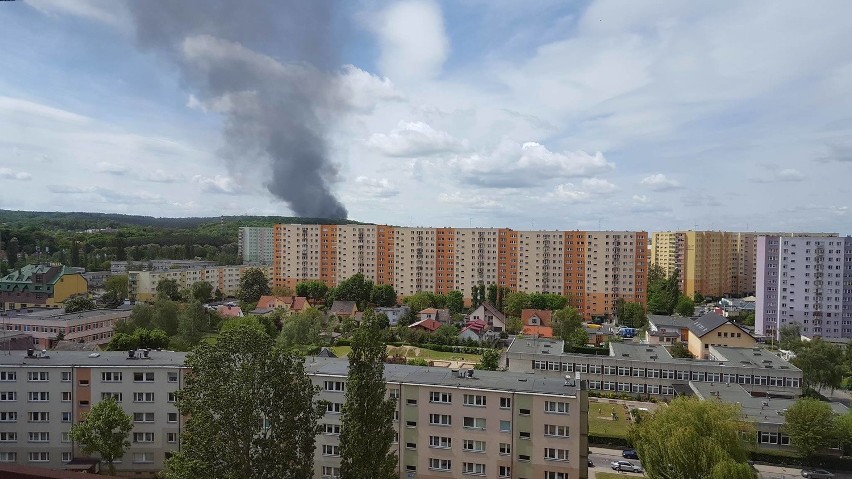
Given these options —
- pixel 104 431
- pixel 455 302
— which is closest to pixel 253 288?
pixel 455 302

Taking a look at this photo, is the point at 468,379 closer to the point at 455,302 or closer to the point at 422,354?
the point at 422,354

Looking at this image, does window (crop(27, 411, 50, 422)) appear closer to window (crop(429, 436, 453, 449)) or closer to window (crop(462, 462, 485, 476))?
window (crop(429, 436, 453, 449))

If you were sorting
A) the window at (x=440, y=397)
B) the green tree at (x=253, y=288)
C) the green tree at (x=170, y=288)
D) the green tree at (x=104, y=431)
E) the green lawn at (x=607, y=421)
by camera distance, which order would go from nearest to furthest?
the green tree at (x=104, y=431) < the window at (x=440, y=397) < the green lawn at (x=607, y=421) < the green tree at (x=170, y=288) < the green tree at (x=253, y=288)

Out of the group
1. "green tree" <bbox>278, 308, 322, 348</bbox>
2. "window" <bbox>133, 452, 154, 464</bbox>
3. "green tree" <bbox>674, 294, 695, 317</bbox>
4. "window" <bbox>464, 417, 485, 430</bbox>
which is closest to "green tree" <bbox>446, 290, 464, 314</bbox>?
"green tree" <bbox>278, 308, 322, 348</bbox>

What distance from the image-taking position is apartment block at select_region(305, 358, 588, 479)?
45.3ft

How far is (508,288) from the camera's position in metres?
53.2

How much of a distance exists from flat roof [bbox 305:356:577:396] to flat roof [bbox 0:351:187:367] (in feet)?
14.3

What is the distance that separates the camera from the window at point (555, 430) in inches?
545

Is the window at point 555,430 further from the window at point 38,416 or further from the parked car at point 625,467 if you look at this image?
the window at point 38,416

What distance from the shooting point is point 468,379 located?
1509 centimetres

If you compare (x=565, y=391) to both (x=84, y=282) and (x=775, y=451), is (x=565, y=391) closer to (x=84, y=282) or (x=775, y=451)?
(x=775, y=451)

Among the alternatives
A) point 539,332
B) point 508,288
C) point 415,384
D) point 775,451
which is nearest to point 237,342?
point 415,384

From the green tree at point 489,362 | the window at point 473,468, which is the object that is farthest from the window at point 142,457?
the green tree at point 489,362

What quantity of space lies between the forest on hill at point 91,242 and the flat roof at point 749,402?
5752 cm
